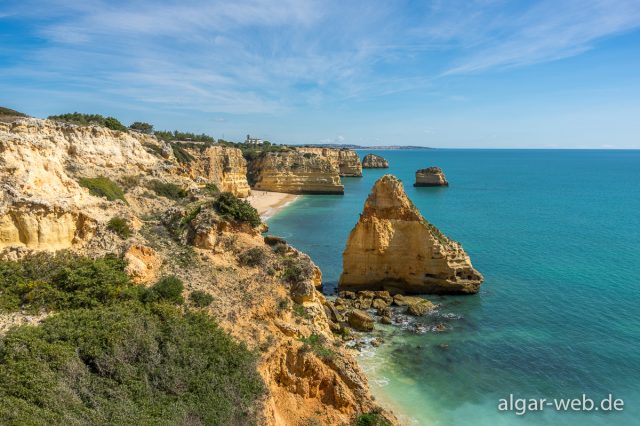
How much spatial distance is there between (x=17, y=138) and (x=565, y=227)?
5349cm

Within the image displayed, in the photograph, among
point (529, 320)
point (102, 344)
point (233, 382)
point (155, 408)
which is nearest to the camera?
point (155, 408)

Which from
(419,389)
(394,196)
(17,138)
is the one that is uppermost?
(17,138)

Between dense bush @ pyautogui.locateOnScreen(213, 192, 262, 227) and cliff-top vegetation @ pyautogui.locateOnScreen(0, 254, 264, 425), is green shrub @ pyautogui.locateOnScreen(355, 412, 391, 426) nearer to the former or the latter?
cliff-top vegetation @ pyautogui.locateOnScreen(0, 254, 264, 425)

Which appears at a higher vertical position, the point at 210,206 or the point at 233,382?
the point at 210,206

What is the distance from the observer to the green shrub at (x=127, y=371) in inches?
384

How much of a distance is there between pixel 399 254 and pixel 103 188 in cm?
1999

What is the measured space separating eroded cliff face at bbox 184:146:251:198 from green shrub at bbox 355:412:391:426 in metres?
52.7

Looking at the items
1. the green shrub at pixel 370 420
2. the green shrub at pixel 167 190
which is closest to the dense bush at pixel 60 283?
the green shrub at pixel 370 420

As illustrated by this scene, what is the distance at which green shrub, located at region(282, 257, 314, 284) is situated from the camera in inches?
701

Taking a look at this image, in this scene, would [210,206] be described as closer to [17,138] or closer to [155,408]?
[17,138]

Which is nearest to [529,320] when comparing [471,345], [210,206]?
[471,345]

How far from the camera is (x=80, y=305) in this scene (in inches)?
527

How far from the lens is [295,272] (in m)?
17.9

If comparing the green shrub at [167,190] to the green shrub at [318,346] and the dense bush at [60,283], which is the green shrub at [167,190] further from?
the green shrub at [318,346]
